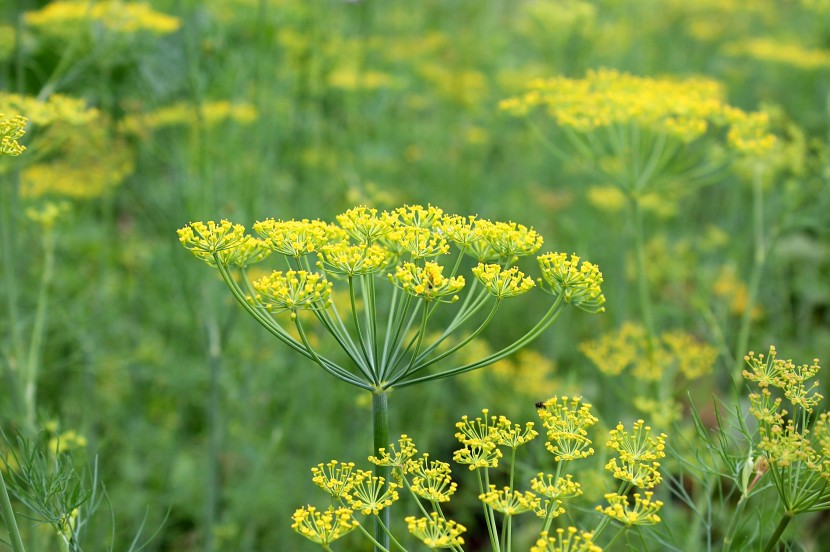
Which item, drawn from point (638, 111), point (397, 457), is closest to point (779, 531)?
point (397, 457)

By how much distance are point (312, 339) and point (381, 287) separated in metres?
0.43

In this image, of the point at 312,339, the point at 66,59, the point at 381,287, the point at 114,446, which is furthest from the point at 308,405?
the point at 66,59

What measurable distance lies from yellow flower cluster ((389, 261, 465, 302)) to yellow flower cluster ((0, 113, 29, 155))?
823 mm

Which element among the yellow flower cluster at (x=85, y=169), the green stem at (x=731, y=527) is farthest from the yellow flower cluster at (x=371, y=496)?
the yellow flower cluster at (x=85, y=169)

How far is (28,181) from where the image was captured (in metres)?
4.17

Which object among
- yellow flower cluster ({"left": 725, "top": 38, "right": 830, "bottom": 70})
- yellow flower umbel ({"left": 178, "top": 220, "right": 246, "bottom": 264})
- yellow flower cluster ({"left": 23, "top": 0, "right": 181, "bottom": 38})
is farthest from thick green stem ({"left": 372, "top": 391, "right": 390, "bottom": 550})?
yellow flower cluster ({"left": 725, "top": 38, "right": 830, "bottom": 70})

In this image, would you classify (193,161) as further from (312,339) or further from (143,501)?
(143,501)

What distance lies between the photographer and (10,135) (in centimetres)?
173

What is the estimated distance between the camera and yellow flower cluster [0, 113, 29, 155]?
1647 millimetres

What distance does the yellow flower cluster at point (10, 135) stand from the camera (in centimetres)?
165

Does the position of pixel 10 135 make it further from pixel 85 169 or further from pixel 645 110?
pixel 85 169

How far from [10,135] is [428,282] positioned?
3.15ft

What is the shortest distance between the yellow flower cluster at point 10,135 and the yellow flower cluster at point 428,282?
82 cm

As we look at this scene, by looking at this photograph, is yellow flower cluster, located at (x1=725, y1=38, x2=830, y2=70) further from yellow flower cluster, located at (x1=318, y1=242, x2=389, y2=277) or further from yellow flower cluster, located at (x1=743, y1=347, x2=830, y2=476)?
yellow flower cluster, located at (x1=318, y1=242, x2=389, y2=277)
